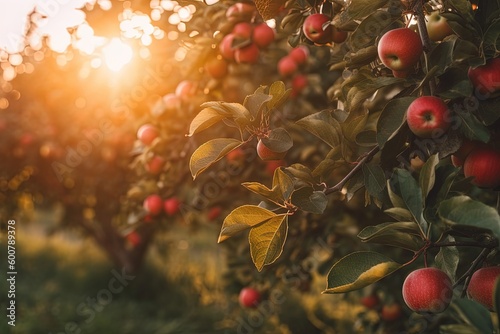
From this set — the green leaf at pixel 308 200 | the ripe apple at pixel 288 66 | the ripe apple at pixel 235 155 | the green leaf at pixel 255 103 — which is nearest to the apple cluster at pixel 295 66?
the ripe apple at pixel 288 66

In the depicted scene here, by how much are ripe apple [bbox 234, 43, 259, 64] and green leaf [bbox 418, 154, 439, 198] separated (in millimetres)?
1154

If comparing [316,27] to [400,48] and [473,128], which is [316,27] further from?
[473,128]

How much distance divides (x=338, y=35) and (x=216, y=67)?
0.77 m

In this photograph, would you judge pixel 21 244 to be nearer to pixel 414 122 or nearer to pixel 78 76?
pixel 78 76

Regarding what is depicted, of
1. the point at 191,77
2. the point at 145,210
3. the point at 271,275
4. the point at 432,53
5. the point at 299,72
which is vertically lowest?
the point at 271,275

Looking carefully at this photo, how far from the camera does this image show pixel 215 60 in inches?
83.9

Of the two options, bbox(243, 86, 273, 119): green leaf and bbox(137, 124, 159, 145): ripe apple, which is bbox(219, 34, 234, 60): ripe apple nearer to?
bbox(137, 124, 159, 145): ripe apple

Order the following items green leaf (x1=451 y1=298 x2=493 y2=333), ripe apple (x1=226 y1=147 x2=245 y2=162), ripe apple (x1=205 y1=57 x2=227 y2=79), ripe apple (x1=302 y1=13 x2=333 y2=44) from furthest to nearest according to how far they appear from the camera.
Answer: ripe apple (x1=226 y1=147 x2=245 y2=162), ripe apple (x1=205 y1=57 x2=227 y2=79), ripe apple (x1=302 y1=13 x2=333 y2=44), green leaf (x1=451 y1=298 x2=493 y2=333)

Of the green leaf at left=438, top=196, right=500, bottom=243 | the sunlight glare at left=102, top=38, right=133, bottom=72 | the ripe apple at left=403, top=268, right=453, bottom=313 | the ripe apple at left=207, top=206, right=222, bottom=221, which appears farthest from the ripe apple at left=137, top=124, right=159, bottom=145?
the green leaf at left=438, top=196, right=500, bottom=243

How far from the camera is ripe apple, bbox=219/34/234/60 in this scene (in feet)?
6.43

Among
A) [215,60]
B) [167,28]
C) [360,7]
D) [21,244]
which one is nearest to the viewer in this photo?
[360,7]

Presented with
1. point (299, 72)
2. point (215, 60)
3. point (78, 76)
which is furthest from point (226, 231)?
point (78, 76)

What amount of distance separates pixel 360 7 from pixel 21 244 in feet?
24.9

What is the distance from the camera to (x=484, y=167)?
1.02 m
